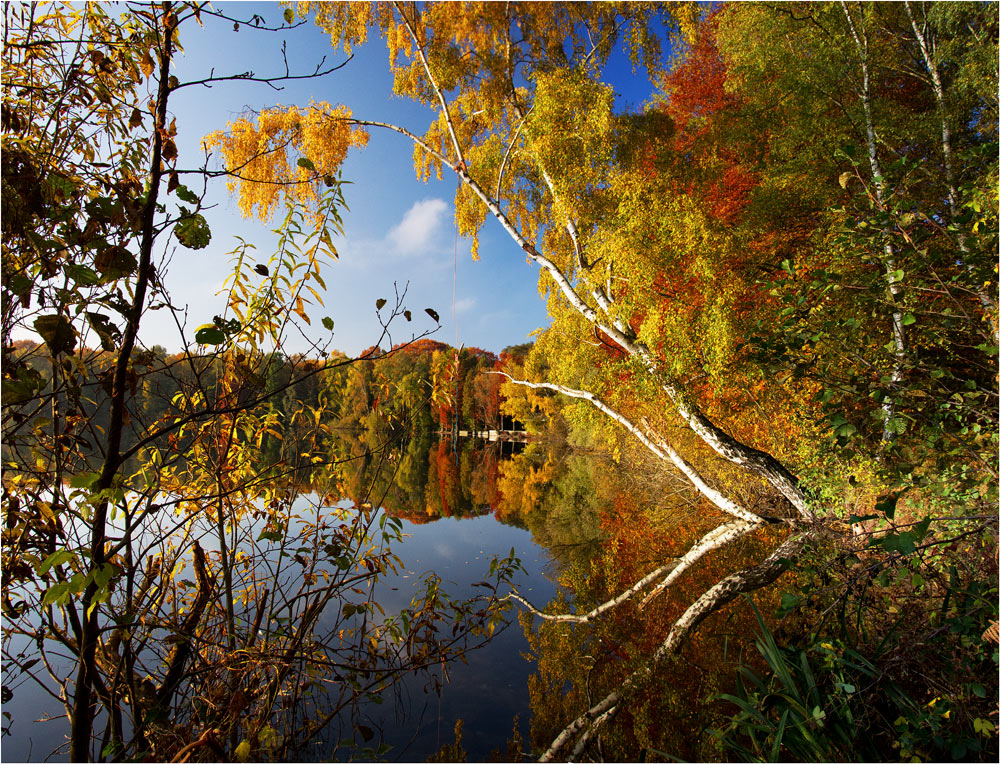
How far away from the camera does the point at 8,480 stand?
1.07 meters

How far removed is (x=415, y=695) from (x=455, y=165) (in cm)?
625

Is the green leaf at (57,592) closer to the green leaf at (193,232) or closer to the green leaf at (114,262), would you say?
the green leaf at (114,262)

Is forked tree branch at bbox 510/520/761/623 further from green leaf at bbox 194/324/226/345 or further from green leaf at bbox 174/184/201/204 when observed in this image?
green leaf at bbox 174/184/201/204

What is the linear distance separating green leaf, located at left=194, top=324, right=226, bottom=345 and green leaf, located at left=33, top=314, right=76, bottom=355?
0.25 metres

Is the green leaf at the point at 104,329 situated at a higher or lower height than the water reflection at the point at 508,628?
higher

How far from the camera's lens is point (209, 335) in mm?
1128

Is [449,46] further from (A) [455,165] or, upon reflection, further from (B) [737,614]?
(B) [737,614]

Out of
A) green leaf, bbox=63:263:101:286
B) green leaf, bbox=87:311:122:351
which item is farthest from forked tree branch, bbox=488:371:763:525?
green leaf, bbox=63:263:101:286

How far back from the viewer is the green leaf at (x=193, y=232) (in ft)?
3.47

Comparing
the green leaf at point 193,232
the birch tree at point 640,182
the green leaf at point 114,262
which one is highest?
the birch tree at point 640,182

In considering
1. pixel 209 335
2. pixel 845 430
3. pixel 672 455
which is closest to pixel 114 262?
pixel 209 335

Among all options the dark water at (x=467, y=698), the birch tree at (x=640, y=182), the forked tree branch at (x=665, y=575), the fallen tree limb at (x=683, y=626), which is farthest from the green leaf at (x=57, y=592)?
the birch tree at (x=640, y=182)

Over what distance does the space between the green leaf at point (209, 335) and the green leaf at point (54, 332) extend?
0.25 m

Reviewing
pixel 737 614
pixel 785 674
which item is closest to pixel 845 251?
pixel 785 674
